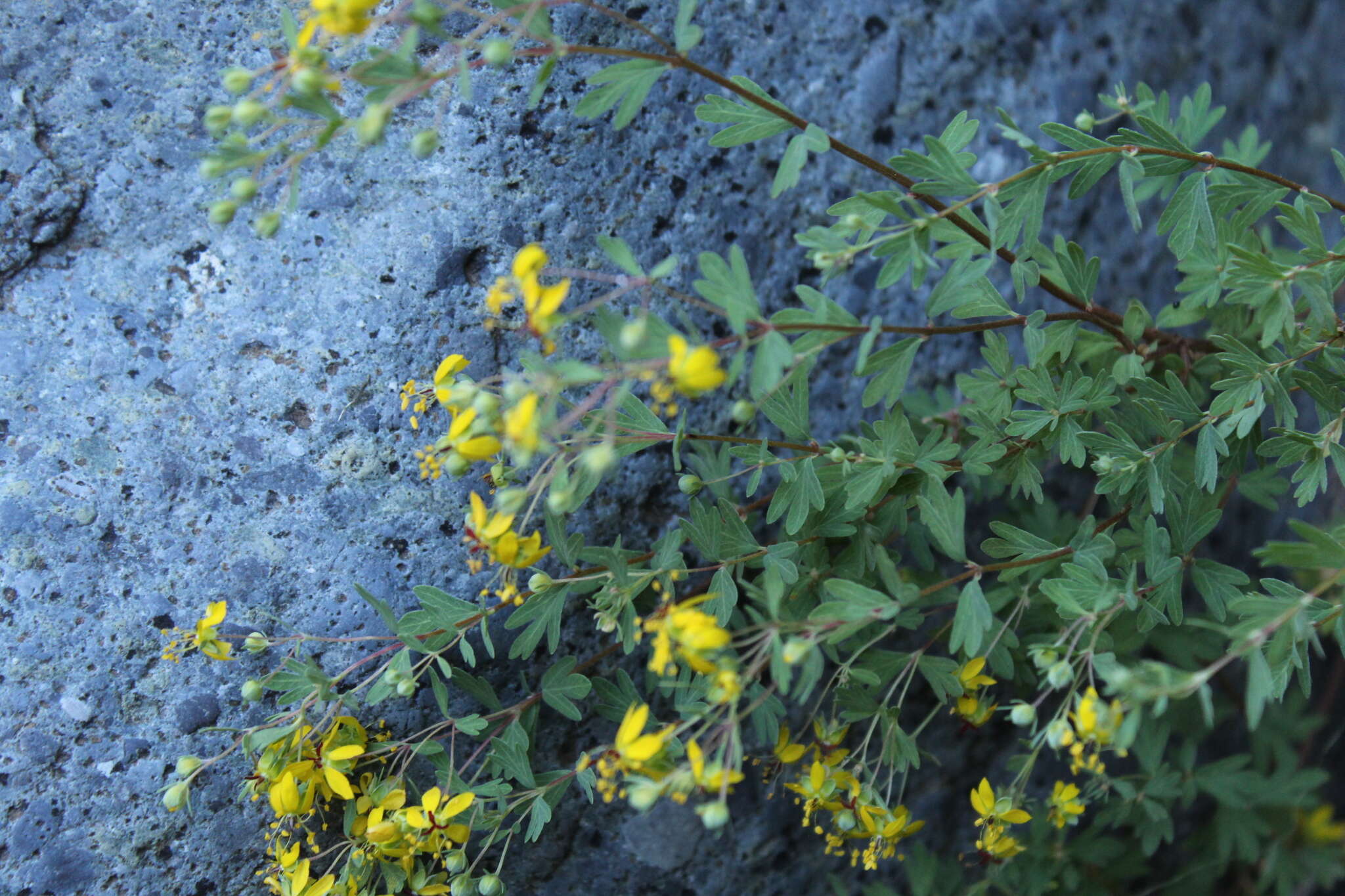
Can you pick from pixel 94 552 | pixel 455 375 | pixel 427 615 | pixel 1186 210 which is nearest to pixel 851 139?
pixel 1186 210

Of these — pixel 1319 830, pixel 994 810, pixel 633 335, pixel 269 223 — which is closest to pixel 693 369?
pixel 633 335

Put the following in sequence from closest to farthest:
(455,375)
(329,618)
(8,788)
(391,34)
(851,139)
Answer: (455,375), (8,788), (329,618), (391,34), (851,139)

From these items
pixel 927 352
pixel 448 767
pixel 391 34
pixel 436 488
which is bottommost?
pixel 448 767

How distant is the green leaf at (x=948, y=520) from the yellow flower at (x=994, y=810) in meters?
0.41

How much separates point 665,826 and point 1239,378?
1285 mm

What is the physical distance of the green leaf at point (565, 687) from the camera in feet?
5.23

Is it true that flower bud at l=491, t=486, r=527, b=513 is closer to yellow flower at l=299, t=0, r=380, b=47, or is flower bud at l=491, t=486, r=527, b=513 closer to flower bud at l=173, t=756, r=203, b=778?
yellow flower at l=299, t=0, r=380, b=47

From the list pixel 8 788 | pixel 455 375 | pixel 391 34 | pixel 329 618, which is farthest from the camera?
pixel 391 34

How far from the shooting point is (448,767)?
5.17ft

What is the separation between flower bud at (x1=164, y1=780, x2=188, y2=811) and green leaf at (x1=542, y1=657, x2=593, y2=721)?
553 mm

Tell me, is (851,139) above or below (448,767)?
above

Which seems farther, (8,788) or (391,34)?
(391,34)

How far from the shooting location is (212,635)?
56.1 inches

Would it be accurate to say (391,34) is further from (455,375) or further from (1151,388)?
(1151,388)
